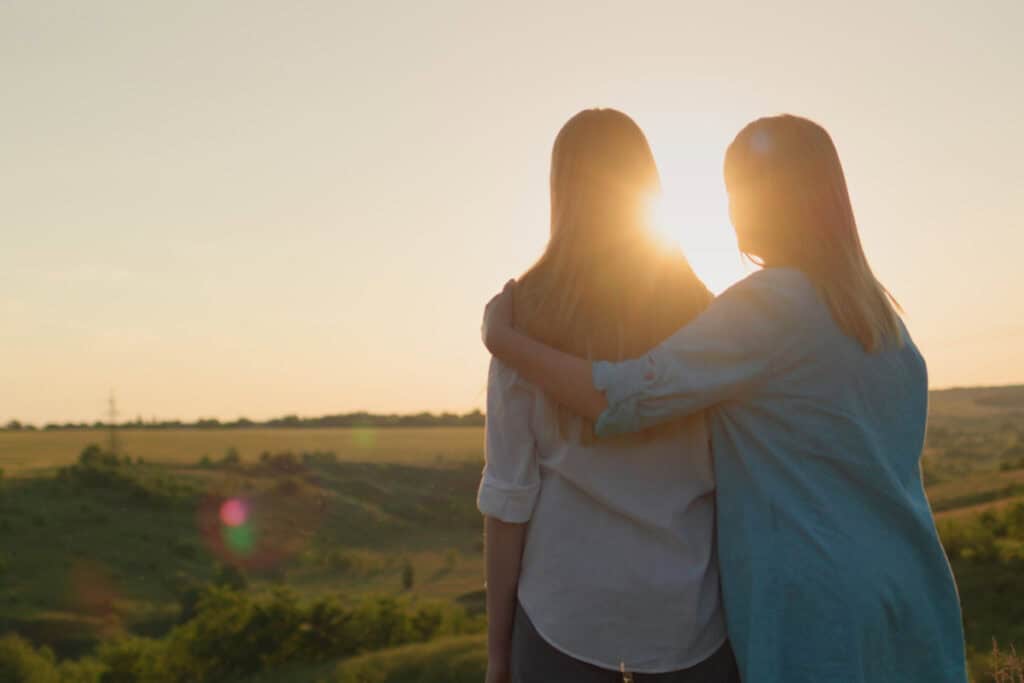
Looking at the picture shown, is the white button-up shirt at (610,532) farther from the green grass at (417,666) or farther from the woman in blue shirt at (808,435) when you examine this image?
the green grass at (417,666)

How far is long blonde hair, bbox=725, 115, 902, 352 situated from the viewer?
245cm

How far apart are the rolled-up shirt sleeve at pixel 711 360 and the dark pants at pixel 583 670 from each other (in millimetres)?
590

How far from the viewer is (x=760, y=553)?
2.36 metres

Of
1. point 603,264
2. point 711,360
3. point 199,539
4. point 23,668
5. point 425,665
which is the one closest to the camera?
point 711,360

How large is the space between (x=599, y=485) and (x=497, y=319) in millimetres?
506

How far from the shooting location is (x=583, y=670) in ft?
8.12

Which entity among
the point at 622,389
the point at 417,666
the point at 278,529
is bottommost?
the point at 278,529

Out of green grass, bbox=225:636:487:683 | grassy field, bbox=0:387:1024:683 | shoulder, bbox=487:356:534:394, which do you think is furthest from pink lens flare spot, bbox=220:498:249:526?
shoulder, bbox=487:356:534:394

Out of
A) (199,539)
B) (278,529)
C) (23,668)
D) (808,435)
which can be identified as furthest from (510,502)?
(278,529)

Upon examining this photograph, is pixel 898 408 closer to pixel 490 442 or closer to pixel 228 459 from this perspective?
pixel 490 442

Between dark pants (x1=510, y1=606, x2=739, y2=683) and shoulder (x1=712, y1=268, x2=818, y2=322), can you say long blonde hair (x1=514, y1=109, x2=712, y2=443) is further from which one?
dark pants (x1=510, y1=606, x2=739, y2=683)

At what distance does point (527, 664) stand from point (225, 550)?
69.9m

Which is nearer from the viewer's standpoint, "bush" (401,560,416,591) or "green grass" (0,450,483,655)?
"green grass" (0,450,483,655)

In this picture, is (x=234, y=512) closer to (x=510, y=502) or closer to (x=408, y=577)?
(x=408, y=577)
